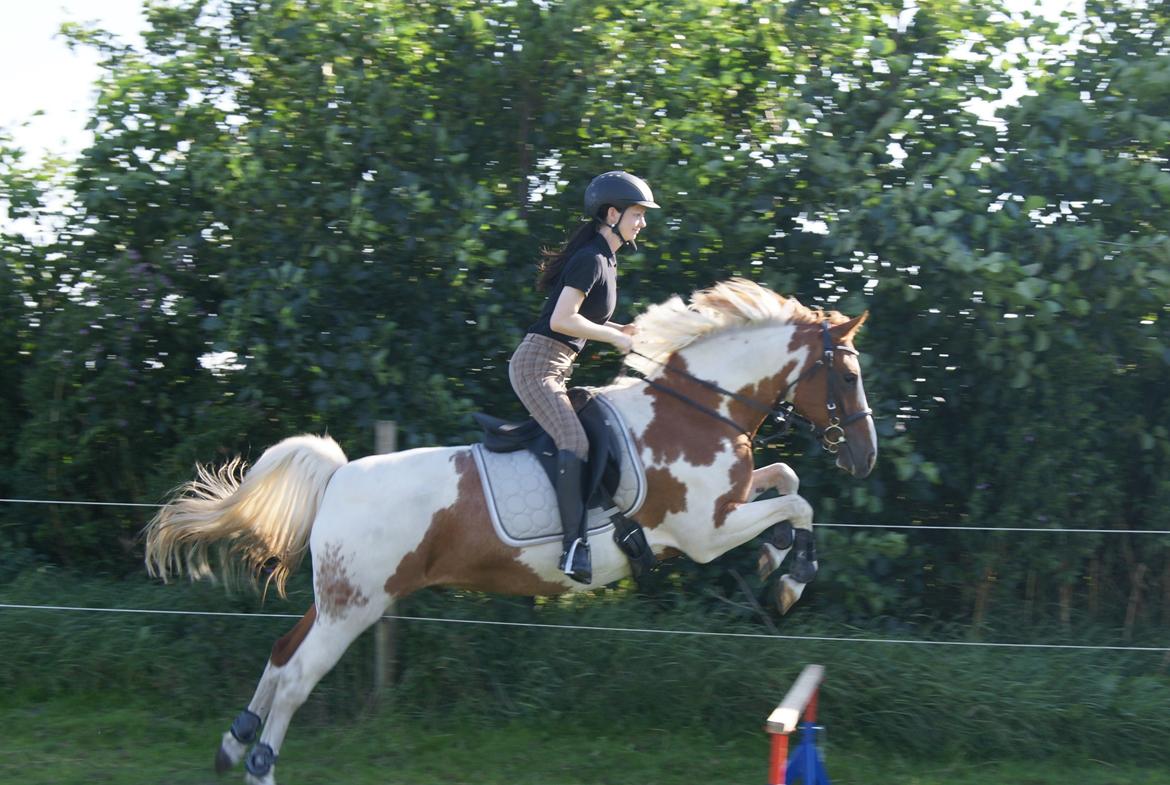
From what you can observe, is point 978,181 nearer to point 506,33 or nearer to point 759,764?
point 506,33

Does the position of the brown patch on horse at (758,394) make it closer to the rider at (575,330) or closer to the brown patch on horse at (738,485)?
the brown patch on horse at (738,485)

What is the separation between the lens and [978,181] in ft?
21.9

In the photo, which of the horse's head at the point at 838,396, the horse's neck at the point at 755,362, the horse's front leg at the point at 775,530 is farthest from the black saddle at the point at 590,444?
the horse's head at the point at 838,396

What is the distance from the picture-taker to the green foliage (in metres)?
6.68

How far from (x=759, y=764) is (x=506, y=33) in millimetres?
4510

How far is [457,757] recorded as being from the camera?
5.87 meters

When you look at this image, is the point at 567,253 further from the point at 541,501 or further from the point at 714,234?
the point at 714,234

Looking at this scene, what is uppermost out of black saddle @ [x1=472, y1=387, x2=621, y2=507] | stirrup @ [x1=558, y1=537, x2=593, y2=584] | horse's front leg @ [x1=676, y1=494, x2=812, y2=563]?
black saddle @ [x1=472, y1=387, x2=621, y2=507]

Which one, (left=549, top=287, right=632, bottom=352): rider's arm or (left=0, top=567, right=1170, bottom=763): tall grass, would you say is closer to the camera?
(left=549, top=287, right=632, bottom=352): rider's arm

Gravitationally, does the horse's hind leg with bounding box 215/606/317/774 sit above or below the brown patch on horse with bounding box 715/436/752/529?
below

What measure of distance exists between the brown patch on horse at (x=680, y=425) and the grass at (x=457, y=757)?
161cm

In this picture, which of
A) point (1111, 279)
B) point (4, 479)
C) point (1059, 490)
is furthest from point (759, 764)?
point (4, 479)

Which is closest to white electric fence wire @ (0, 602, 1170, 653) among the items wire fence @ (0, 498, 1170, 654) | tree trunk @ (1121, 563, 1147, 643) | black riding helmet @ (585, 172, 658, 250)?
wire fence @ (0, 498, 1170, 654)

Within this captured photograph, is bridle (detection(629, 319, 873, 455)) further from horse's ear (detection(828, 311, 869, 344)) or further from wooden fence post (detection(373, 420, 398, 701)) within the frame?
wooden fence post (detection(373, 420, 398, 701))
